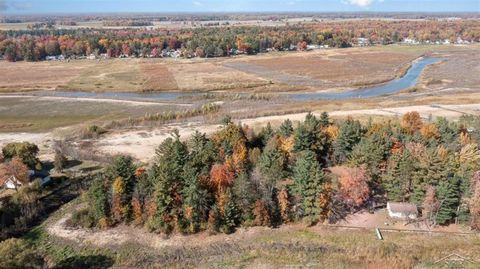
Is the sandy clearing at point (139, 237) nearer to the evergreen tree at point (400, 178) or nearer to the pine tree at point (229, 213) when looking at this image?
the pine tree at point (229, 213)

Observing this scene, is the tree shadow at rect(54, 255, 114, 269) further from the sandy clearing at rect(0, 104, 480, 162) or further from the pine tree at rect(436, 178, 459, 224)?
the pine tree at rect(436, 178, 459, 224)

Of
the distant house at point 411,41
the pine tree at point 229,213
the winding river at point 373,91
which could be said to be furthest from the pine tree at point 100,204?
the distant house at point 411,41

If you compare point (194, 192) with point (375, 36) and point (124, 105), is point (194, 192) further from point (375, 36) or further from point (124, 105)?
point (375, 36)

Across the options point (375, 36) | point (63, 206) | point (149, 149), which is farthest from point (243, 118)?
point (375, 36)

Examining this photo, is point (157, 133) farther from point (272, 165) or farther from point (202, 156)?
point (272, 165)

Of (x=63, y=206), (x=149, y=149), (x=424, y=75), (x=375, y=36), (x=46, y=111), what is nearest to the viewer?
(x=63, y=206)

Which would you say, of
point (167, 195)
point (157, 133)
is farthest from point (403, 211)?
point (157, 133)
